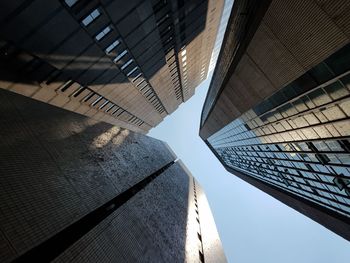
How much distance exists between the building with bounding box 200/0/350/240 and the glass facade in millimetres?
52

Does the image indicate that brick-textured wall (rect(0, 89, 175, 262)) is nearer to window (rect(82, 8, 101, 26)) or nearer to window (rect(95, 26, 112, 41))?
window (rect(82, 8, 101, 26))

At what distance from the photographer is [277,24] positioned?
46.4 feet

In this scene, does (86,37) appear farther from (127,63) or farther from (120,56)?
(127,63)

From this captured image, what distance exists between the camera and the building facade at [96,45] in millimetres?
15969

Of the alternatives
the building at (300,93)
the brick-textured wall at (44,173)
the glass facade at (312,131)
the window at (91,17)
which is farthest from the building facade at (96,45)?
the glass facade at (312,131)

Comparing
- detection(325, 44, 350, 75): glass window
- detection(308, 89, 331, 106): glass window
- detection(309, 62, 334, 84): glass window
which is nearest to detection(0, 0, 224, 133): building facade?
detection(309, 62, 334, 84): glass window

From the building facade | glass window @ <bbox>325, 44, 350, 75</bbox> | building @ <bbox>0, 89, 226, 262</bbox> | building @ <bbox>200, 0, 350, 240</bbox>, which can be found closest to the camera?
building @ <bbox>0, 89, 226, 262</bbox>

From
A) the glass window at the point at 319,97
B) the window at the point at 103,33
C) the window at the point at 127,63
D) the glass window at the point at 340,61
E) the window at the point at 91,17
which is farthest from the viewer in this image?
the window at the point at 127,63

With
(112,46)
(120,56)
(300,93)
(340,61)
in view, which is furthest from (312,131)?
(120,56)

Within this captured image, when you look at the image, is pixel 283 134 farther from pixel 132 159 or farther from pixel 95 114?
pixel 95 114

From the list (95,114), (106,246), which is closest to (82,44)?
(106,246)

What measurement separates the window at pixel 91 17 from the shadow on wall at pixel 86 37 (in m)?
0.17

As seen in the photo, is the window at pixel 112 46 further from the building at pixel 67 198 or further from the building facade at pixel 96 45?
the building at pixel 67 198

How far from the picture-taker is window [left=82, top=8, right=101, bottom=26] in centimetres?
1883
